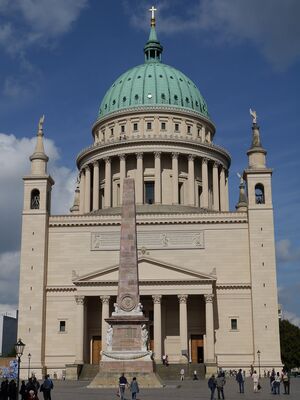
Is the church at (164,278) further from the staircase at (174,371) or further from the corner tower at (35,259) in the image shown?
the staircase at (174,371)

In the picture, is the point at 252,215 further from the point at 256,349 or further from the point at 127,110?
the point at 127,110

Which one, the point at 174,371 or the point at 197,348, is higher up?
the point at 197,348

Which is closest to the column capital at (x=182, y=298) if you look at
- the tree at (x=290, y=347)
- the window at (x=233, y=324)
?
the window at (x=233, y=324)

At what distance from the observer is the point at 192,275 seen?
63750mm

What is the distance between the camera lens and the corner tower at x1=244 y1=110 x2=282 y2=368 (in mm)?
63375

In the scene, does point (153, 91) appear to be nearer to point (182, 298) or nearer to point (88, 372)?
point (182, 298)

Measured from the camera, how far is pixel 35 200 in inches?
2827

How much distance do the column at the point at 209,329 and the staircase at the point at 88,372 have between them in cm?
1096

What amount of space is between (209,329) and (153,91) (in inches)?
1424

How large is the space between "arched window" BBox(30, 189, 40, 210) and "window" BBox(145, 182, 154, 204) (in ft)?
49.1

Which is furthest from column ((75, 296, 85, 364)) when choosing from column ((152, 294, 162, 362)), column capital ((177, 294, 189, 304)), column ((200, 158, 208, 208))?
column ((200, 158, 208, 208))

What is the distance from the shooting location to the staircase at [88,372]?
5800cm

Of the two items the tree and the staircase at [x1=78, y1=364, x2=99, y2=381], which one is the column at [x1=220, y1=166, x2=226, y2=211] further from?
the staircase at [x1=78, y1=364, x2=99, y2=381]

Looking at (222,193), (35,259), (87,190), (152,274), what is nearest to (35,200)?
(35,259)
